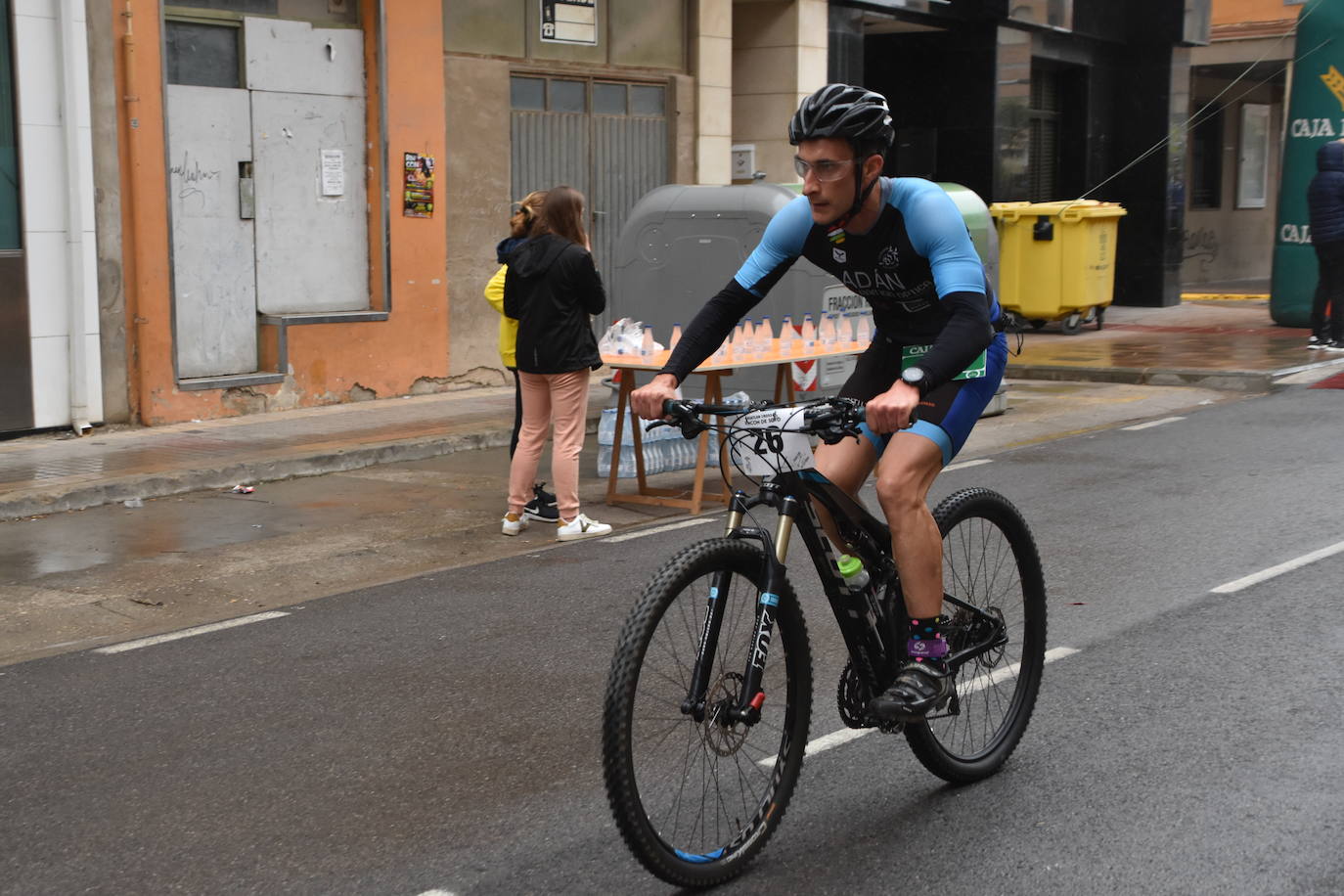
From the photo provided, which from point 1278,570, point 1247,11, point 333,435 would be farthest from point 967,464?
point 1247,11

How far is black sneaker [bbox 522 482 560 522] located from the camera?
30.6ft

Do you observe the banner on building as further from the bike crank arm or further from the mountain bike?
the mountain bike

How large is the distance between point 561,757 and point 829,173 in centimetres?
201

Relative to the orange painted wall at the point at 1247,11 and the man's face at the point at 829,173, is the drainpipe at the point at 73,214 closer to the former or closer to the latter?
the man's face at the point at 829,173

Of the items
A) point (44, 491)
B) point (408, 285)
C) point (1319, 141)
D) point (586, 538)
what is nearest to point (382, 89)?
point (408, 285)

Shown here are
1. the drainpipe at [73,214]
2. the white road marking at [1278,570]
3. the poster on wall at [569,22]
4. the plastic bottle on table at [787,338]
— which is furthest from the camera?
the poster on wall at [569,22]

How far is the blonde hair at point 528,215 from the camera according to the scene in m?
8.90

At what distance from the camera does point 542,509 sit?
30.7ft

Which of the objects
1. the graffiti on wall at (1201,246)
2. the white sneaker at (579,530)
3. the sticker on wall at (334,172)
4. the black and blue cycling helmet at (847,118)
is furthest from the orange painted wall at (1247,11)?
the black and blue cycling helmet at (847,118)

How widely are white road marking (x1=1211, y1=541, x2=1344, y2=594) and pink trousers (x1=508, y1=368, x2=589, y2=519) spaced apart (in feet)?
11.3

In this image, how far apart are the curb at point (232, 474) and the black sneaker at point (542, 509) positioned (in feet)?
6.97

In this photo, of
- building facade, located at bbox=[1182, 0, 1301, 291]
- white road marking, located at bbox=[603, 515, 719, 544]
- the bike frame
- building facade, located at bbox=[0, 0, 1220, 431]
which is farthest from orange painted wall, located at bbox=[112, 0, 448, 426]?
building facade, located at bbox=[1182, 0, 1301, 291]

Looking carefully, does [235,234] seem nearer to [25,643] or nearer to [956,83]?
[25,643]

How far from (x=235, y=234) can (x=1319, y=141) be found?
1331 centimetres
